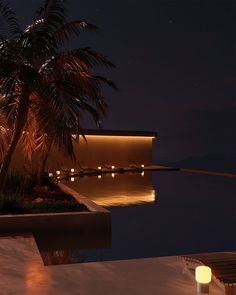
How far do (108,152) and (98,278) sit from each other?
23.3 meters

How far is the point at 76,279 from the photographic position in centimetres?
461

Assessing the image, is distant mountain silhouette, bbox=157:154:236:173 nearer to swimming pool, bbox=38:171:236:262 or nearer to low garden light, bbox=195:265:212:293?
swimming pool, bbox=38:171:236:262

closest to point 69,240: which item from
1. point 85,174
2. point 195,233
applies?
point 195,233

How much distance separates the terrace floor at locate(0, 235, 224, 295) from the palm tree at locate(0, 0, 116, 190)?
3.42 meters

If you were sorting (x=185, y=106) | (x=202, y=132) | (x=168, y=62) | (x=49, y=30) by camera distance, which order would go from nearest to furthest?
(x=49, y=30) → (x=168, y=62) → (x=185, y=106) → (x=202, y=132)

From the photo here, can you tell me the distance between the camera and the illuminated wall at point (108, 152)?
2586cm

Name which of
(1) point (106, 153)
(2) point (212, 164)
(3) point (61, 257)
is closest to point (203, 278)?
(3) point (61, 257)

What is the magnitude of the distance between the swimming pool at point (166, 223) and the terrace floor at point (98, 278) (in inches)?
49.0

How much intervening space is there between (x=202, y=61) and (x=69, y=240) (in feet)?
170

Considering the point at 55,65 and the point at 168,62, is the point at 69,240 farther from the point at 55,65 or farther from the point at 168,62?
the point at 168,62

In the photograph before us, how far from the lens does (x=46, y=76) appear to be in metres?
9.80

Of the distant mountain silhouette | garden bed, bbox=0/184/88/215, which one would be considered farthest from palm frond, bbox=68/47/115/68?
the distant mountain silhouette

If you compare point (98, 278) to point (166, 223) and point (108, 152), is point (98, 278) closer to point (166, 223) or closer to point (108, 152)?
point (166, 223)

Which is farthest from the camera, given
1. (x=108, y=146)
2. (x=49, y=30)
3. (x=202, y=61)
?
(x=202, y=61)
